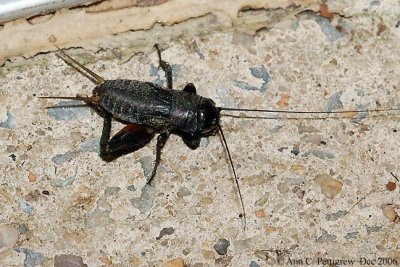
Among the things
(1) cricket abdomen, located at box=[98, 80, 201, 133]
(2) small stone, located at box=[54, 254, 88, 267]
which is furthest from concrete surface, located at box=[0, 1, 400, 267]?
(1) cricket abdomen, located at box=[98, 80, 201, 133]

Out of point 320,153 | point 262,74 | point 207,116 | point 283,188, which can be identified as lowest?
point 283,188

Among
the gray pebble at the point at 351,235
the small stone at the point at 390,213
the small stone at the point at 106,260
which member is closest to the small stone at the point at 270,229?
the gray pebble at the point at 351,235

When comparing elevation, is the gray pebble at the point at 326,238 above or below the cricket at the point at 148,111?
below

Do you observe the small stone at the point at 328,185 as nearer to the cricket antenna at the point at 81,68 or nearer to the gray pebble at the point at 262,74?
the gray pebble at the point at 262,74

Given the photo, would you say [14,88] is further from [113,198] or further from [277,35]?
[277,35]

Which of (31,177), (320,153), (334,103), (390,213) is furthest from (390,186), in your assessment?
(31,177)

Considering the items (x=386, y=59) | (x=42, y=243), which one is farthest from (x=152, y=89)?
(x=386, y=59)

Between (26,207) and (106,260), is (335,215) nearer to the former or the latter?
(106,260)
